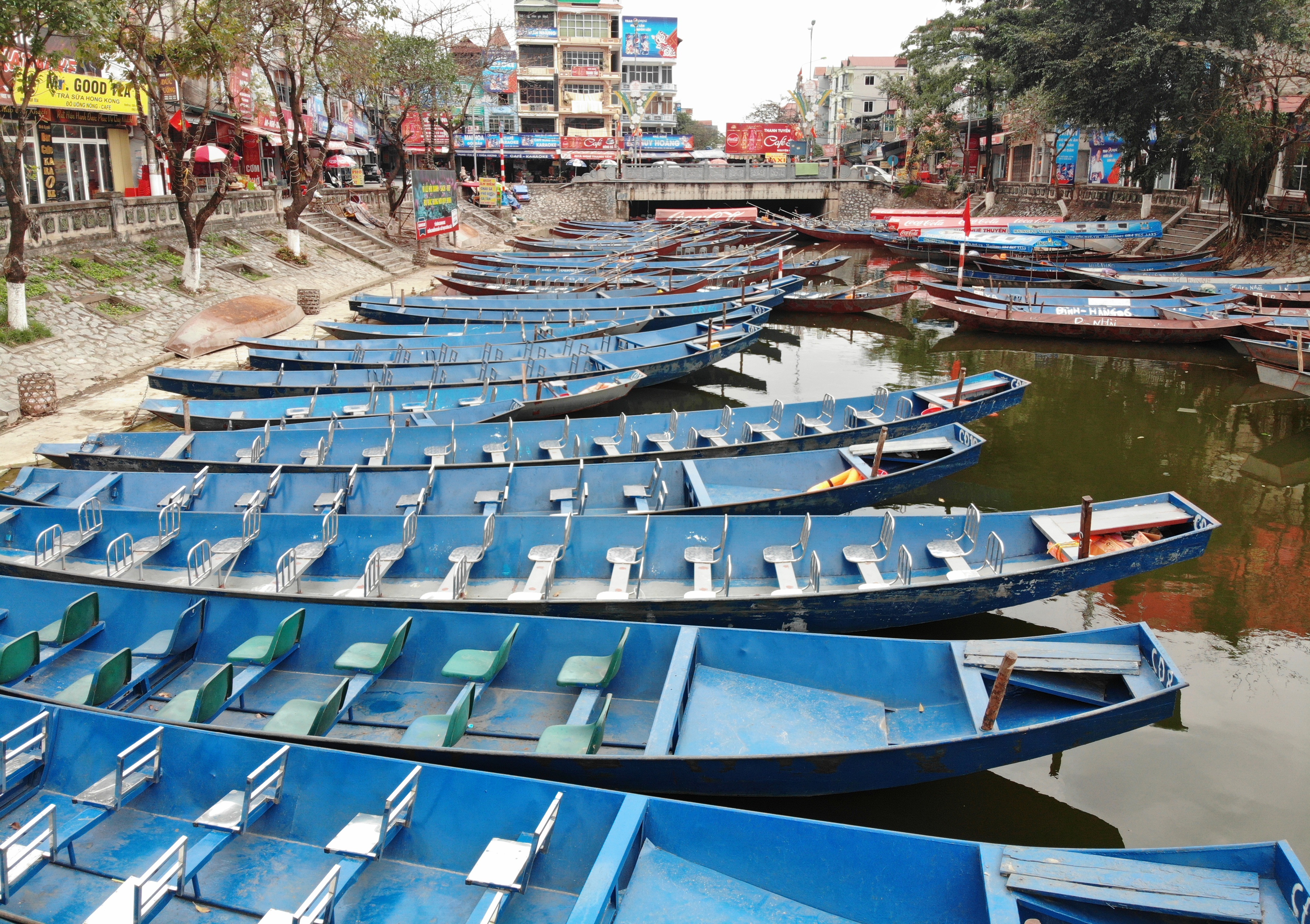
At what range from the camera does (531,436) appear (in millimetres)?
12586

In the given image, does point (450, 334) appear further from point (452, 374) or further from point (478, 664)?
point (478, 664)

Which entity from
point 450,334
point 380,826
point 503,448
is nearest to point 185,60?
point 450,334

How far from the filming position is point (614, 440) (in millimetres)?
12539

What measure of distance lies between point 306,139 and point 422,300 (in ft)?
58.8

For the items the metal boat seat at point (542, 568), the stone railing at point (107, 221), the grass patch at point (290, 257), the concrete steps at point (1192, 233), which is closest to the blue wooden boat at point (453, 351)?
the stone railing at point (107, 221)

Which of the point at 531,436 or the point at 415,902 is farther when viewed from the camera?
the point at 531,436

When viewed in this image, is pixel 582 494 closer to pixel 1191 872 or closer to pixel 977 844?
pixel 977 844

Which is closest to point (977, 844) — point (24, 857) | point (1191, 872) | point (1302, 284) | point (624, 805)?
point (1191, 872)

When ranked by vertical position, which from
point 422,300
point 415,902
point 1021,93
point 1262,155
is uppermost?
point 1021,93

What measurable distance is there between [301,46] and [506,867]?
91.8 ft

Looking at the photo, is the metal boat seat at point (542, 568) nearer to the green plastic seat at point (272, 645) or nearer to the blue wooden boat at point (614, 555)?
the blue wooden boat at point (614, 555)

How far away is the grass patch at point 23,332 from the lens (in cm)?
1636

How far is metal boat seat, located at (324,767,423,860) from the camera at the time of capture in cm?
493

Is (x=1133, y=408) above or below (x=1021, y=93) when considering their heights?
below
